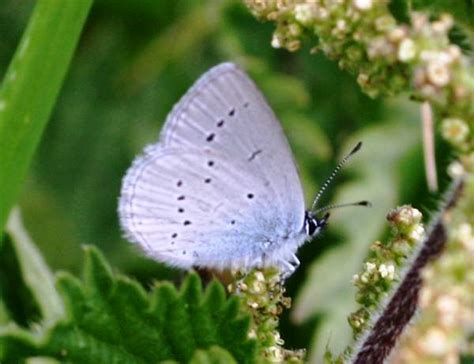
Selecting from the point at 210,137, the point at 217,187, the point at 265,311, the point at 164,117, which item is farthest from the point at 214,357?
the point at 164,117

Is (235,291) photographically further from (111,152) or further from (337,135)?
(111,152)

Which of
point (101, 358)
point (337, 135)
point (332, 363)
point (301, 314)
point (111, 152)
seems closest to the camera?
point (332, 363)

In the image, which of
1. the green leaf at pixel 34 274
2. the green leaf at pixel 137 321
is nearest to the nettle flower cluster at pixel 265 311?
the green leaf at pixel 137 321

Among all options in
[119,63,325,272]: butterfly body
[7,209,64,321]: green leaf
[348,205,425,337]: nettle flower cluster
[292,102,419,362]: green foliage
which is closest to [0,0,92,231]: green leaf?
[119,63,325,272]: butterfly body

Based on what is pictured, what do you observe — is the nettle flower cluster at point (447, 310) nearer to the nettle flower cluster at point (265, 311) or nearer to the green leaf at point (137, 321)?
the nettle flower cluster at point (265, 311)

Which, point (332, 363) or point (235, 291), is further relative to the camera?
point (235, 291)

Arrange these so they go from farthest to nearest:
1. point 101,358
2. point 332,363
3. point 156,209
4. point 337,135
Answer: point 337,135 < point 156,209 < point 101,358 < point 332,363

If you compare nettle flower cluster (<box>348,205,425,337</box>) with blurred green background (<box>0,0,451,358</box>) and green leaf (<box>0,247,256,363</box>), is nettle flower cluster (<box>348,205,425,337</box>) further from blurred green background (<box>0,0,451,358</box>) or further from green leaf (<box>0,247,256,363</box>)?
blurred green background (<box>0,0,451,358</box>)

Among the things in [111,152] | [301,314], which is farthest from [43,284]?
[111,152]
